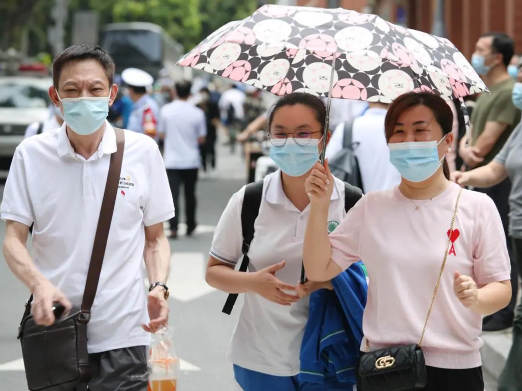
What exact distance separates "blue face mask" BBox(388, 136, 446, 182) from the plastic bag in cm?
106

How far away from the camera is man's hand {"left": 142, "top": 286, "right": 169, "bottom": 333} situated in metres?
3.95

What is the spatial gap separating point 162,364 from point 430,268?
1.07m

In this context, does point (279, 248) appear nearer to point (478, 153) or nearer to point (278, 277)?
point (278, 277)

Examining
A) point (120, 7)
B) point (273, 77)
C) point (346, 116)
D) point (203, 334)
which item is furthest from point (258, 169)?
point (120, 7)

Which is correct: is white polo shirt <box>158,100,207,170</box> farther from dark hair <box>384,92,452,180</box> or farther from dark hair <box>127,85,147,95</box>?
dark hair <box>384,92,452,180</box>

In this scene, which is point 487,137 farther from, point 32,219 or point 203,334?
point 32,219

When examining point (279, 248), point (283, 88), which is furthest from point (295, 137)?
point (283, 88)

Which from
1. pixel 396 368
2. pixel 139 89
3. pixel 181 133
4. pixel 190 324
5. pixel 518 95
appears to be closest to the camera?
pixel 396 368

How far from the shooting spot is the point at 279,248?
4141mm

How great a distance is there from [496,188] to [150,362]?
4595 millimetres

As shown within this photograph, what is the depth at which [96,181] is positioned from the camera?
13.4 feet

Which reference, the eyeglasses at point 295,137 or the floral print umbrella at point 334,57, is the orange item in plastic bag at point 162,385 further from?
the floral print umbrella at point 334,57

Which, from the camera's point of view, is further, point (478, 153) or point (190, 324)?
point (190, 324)

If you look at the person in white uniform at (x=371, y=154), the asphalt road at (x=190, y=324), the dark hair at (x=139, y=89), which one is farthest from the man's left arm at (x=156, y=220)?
the dark hair at (x=139, y=89)
